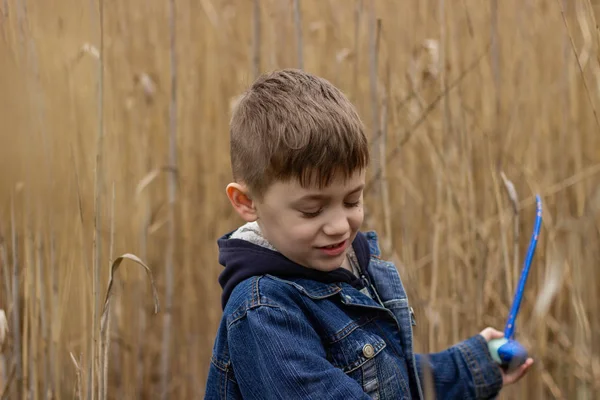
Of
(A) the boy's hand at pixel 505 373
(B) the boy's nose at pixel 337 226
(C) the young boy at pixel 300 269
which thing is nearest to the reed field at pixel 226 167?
(A) the boy's hand at pixel 505 373

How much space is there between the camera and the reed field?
1.30m

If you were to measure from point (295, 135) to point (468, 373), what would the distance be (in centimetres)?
50

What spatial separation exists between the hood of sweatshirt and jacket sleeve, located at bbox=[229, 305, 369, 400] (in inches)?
2.4

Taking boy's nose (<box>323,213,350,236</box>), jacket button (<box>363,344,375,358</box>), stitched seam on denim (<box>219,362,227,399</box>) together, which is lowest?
stitched seam on denim (<box>219,362,227,399</box>)

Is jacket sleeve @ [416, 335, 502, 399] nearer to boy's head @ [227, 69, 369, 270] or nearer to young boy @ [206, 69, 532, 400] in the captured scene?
young boy @ [206, 69, 532, 400]

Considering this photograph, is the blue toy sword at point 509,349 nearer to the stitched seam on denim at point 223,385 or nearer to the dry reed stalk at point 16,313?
the stitched seam on denim at point 223,385

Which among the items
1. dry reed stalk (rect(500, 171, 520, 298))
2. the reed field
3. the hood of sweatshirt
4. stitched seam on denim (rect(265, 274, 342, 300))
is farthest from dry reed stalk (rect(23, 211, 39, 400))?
dry reed stalk (rect(500, 171, 520, 298))

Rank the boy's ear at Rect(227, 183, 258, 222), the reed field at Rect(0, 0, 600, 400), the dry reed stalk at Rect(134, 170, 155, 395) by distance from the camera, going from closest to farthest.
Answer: the boy's ear at Rect(227, 183, 258, 222) < the reed field at Rect(0, 0, 600, 400) < the dry reed stalk at Rect(134, 170, 155, 395)

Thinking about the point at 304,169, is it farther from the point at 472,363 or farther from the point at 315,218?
the point at 472,363

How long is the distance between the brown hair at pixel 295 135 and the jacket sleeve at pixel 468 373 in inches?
15.4

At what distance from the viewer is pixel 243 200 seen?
1073 millimetres

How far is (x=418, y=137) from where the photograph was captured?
220 cm

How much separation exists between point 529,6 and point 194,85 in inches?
34.3

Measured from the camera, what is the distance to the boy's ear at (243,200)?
3.49ft
